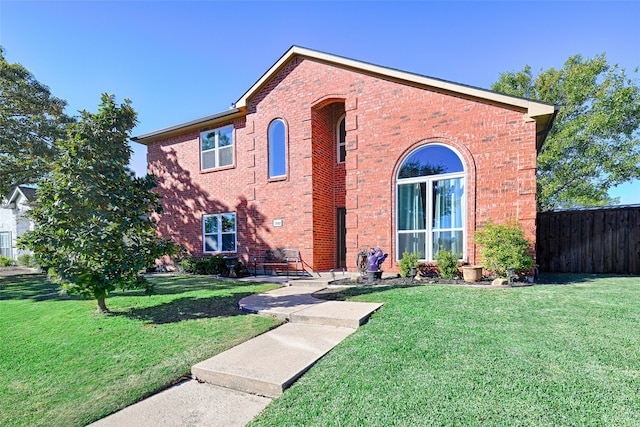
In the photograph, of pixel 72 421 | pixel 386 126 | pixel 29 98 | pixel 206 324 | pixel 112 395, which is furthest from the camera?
pixel 29 98

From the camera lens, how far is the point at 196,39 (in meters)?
8.66

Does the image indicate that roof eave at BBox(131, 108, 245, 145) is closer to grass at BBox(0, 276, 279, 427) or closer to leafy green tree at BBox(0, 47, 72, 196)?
leafy green tree at BBox(0, 47, 72, 196)

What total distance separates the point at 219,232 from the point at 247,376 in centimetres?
951

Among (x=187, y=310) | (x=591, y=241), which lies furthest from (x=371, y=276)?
(x=591, y=241)

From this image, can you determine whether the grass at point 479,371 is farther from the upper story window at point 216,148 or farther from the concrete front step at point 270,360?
the upper story window at point 216,148

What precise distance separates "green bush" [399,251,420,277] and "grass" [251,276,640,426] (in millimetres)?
3038

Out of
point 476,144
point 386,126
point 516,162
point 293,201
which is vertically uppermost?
point 386,126

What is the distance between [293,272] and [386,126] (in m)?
5.56

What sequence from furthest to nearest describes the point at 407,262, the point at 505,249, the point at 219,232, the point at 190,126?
the point at 190,126
the point at 219,232
the point at 407,262
the point at 505,249

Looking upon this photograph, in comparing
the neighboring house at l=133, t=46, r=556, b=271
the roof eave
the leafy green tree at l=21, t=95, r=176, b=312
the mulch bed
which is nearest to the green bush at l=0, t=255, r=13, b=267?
the roof eave

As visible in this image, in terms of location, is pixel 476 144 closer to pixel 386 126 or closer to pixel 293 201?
pixel 386 126

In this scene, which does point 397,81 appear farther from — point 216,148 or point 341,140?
point 216,148

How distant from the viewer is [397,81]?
8.41m

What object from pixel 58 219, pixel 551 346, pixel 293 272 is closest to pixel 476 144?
pixel 551 346
